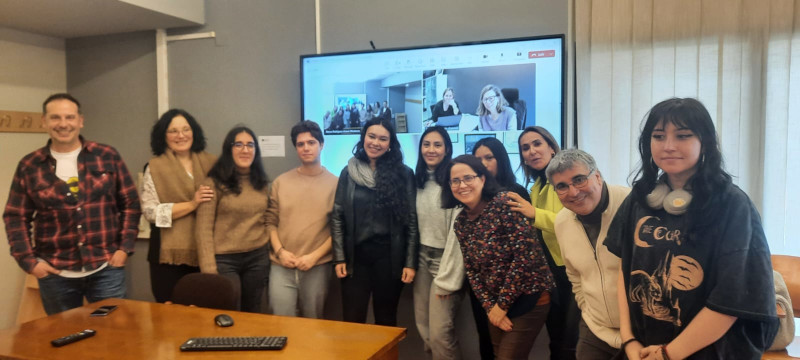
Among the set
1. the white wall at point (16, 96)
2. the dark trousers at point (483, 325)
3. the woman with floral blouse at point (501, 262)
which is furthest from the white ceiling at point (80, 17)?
the dark trousers at point (483, 325)

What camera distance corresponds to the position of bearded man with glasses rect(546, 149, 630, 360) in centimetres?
187

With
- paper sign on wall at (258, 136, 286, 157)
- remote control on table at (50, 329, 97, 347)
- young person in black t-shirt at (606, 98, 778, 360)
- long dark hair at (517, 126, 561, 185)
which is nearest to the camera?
young person in black t-shirt at (606, 98, 778, 360)

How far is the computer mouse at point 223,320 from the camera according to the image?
2.04m

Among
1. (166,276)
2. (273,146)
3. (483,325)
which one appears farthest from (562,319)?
(273,146)

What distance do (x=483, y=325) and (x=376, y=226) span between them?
0.76 metres

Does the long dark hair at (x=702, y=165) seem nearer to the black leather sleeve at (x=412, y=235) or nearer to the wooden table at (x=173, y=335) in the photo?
the wooden table at (x=173, y=335)

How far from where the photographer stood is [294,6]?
367cm

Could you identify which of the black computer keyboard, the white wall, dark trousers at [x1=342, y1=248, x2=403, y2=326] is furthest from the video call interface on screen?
the white wall

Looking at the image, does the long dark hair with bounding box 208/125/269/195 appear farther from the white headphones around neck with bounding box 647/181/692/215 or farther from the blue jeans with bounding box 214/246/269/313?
the white headphones around neck with bounding box 647/181/692/215

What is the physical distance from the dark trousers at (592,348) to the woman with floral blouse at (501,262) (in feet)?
0.92

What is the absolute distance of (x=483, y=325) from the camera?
2697 mm

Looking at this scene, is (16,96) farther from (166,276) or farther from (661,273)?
(661,273)

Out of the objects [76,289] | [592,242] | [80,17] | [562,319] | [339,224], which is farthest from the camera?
[80,17]

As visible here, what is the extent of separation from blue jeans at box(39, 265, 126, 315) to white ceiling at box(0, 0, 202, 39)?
→ 175 centimetres
